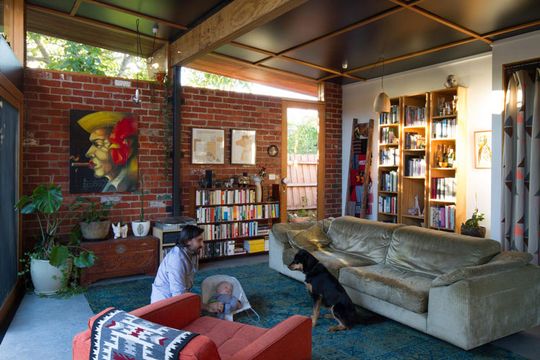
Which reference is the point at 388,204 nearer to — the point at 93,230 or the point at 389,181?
the point at 389,181

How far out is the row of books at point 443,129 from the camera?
20.3 ft

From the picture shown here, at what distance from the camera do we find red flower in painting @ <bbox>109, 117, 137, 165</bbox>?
5.89 metres

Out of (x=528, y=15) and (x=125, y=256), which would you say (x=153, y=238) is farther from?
(x=528, y=15)

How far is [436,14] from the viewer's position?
454 cm

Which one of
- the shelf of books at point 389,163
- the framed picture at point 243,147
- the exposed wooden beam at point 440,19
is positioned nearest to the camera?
the exposed wooden beam at point 440,19

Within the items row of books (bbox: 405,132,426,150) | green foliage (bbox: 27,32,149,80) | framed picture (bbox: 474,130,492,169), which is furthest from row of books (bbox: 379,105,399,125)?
green foliage (bbox: 27,32,149,80)

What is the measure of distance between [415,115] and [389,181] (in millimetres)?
1160

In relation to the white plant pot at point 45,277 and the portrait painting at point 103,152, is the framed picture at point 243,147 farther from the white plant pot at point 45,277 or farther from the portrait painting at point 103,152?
the white plant pot at point 45,277

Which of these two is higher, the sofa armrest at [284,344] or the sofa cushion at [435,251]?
the sofa cushion at [435,251]

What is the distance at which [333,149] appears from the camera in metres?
8.15

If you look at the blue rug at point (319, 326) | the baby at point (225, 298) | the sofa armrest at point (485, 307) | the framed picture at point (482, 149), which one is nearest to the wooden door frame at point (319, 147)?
the blue rug at point (319, 326)

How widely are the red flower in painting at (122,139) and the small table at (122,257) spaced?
116cm

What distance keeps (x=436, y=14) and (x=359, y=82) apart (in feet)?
11.1

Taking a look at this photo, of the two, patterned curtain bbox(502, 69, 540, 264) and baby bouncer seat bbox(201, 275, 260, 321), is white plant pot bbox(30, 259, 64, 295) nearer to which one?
baby bouncer seat bbox(201, 275, 260, 321)
